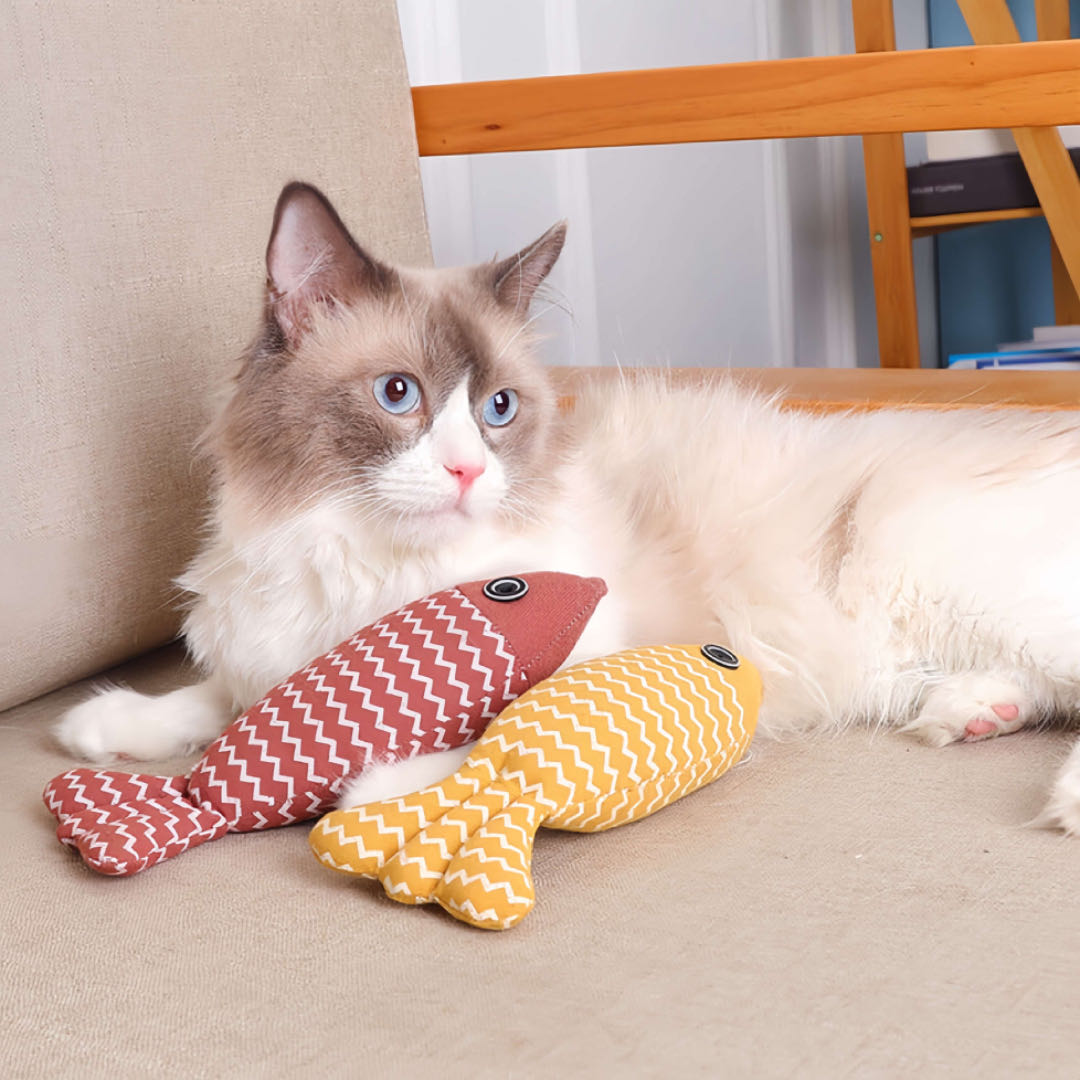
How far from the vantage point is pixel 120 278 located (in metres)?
1.35

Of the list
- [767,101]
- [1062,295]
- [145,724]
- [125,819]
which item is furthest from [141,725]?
[1062,295]

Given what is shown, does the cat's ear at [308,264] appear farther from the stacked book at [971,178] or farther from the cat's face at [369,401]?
the stacked book at [971,178]

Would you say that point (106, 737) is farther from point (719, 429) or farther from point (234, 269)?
point (719, 429)

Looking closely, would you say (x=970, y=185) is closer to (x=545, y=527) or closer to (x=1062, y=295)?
(x=1062, y=295)

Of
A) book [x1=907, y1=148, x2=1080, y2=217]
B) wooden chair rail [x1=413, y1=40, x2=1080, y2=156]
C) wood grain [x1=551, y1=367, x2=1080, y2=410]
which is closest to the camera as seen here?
wooden chair rail [x1=413, y1=40, x2=1080, y2=156]

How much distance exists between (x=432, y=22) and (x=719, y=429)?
1.43 metres

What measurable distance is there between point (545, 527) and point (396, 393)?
21 cm

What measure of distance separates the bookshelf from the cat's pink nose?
2.27 metres

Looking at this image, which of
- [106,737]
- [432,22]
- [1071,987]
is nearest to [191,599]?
[106,737]

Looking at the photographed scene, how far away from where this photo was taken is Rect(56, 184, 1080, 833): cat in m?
1.08

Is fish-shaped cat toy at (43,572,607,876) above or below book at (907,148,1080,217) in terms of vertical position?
below

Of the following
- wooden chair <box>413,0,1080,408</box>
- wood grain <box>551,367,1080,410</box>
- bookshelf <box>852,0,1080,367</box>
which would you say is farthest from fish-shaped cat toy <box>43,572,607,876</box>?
bookshelf <box>852,0,1080,367</box>

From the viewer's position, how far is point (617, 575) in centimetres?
126

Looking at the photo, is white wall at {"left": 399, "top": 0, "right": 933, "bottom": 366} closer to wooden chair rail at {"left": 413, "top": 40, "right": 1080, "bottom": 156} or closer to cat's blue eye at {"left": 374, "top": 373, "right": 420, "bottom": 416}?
wooden chair rail at {"left": 413, "top": 40, "right": 1080, "bottom": 156}
